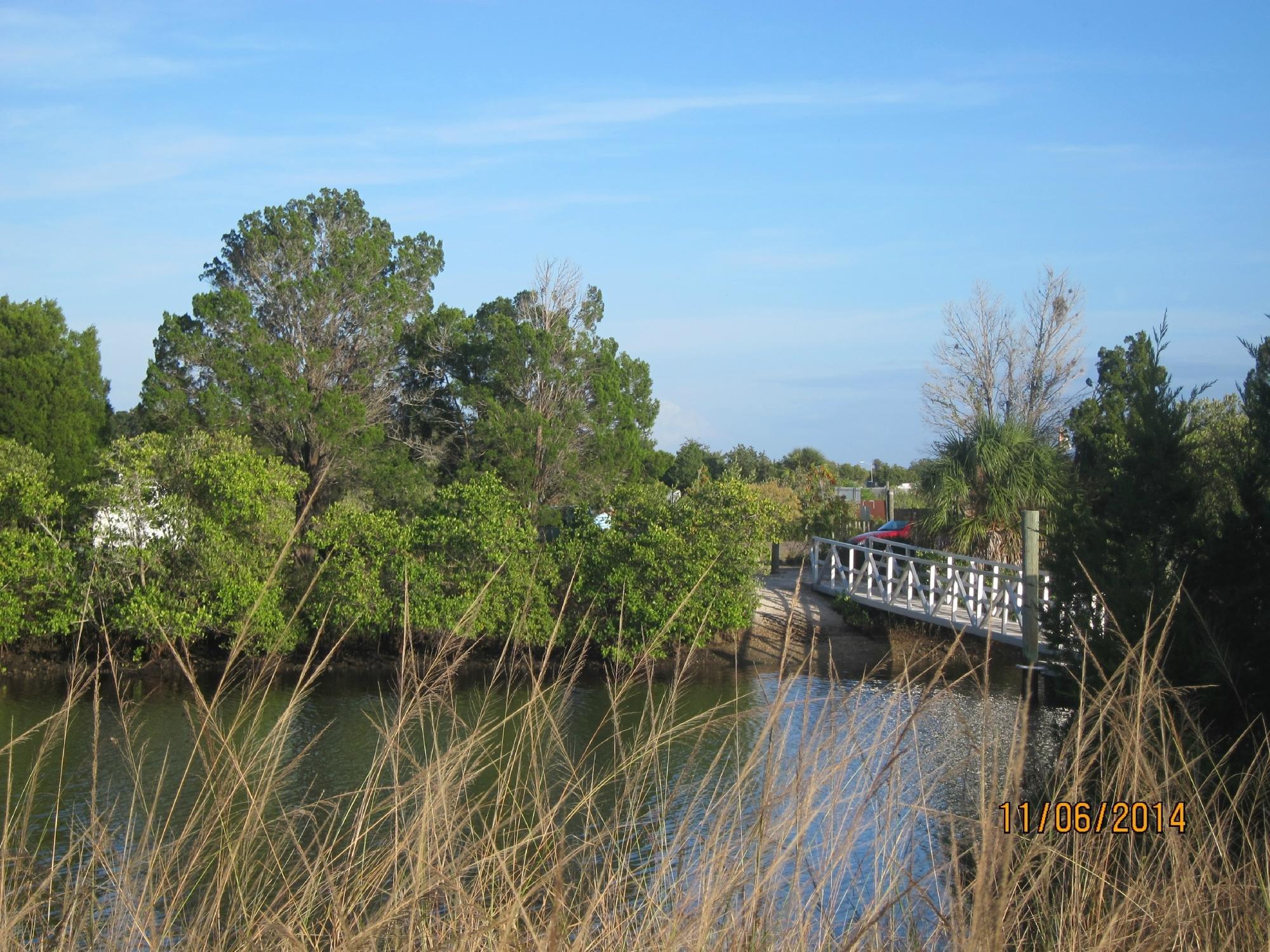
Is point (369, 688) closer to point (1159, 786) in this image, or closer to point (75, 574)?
point (75, 574)

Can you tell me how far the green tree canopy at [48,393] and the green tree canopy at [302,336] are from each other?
3.47 meters

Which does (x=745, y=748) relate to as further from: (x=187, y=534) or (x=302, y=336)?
(x=302, y=336)

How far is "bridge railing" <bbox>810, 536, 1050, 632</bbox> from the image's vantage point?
17.1 metres

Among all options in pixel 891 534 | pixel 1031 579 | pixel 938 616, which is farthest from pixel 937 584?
pixel 891 534

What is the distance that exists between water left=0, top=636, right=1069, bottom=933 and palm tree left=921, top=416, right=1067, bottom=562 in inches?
87.9

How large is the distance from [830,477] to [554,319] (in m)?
14.0

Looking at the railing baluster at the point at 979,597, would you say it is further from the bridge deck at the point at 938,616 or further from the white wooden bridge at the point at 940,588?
the bridge deck at the point at 938,616

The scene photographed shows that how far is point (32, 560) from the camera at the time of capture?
1611 centimetres

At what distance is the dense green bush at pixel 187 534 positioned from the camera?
16.1 metres

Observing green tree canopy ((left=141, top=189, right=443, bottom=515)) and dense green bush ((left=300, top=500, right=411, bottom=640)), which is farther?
green tree canopy ((left=141, top=189, right=443, bottom=515))

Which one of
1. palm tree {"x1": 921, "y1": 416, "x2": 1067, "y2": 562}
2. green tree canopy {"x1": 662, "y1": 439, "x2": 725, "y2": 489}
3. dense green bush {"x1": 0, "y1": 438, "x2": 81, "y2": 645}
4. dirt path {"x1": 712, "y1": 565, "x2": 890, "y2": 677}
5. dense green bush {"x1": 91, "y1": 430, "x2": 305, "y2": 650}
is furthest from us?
green tree canopy {"x1": 662, "y1": 439, "x2": 725, "y2": 489}

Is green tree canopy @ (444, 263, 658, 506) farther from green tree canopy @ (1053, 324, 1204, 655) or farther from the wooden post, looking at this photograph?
green tree canopy @ (1053, 324, 1204, 655)

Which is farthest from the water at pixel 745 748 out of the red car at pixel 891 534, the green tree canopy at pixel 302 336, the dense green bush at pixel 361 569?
the green tree canopy at pixel 302 336


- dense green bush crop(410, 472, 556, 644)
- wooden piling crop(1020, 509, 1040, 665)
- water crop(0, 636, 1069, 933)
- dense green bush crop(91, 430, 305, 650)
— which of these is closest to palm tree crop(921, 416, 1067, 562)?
water crop(0, 636, 1069, 933)
